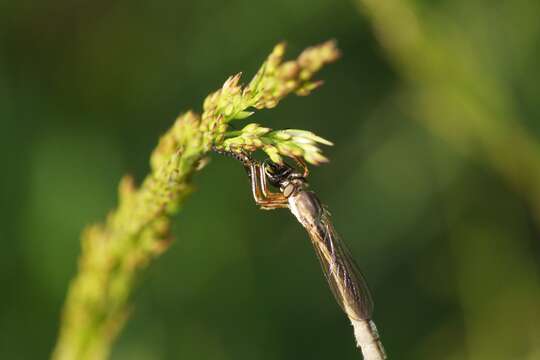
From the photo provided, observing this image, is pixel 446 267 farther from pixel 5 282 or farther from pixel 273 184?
pixel 5 282

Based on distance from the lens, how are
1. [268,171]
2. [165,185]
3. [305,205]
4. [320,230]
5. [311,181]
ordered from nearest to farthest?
[165,185]
[268,171]
[305,205]
[320,230]
[311,181]

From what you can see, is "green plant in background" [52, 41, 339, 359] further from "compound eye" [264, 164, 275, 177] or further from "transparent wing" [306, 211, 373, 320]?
"transparent wing" [306, 211, 373, 320]

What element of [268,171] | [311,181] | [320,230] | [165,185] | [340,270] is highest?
[311,181]

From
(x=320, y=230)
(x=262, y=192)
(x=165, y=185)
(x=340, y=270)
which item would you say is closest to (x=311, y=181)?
(x=340, y=270)

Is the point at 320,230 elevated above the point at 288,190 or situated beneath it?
situated beneath

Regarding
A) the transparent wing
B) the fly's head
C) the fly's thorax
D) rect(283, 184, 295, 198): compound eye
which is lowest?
the transparent wing

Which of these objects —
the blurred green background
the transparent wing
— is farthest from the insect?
the blurred green background

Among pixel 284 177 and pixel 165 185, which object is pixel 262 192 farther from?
pixel 165 185
